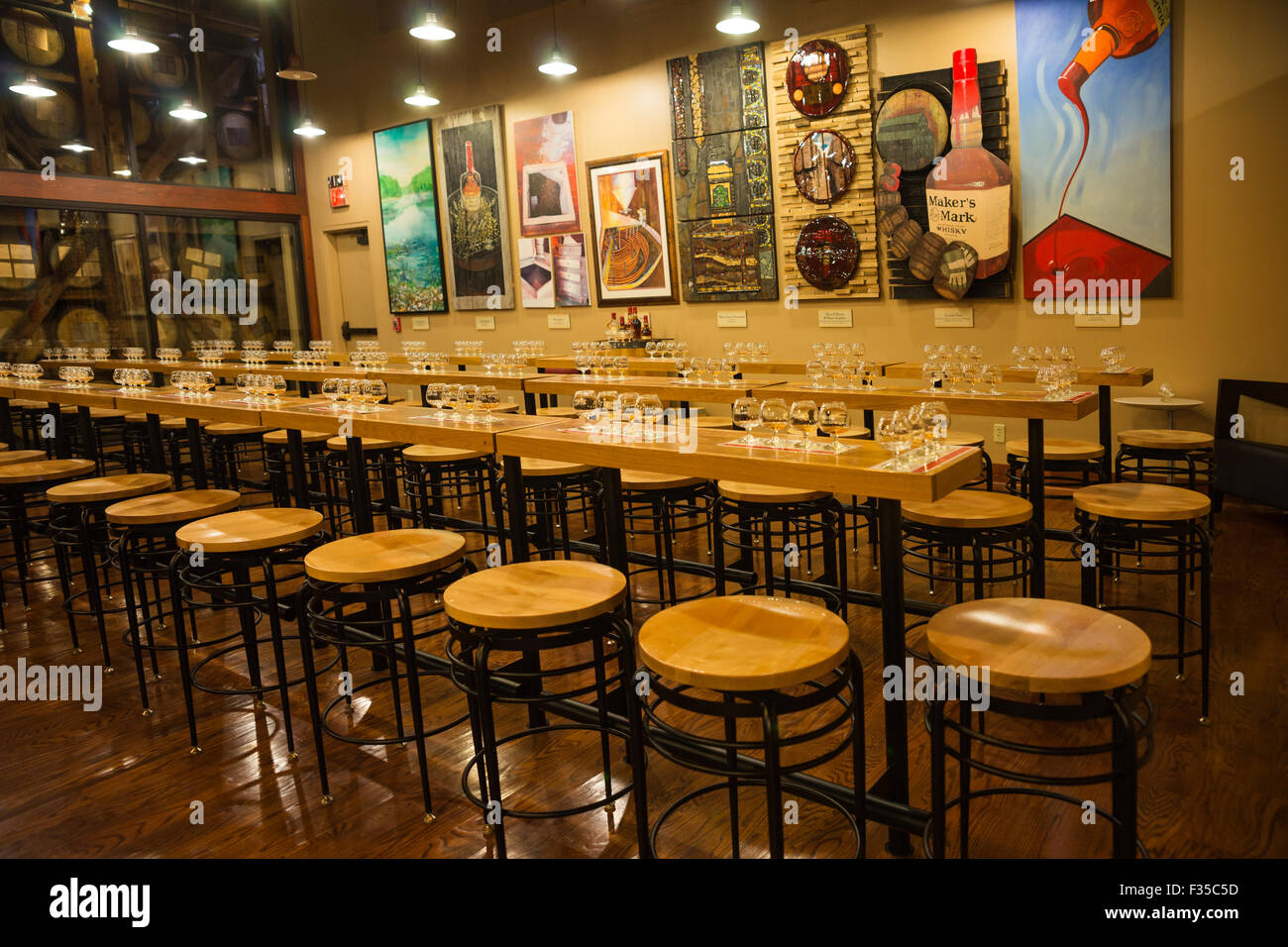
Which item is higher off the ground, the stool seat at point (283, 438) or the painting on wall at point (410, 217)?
the painting on wall at point (410, 217)

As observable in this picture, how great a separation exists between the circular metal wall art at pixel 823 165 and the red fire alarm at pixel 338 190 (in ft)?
19.1

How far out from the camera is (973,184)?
5.66m

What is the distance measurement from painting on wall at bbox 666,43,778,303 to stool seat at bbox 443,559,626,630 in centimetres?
494

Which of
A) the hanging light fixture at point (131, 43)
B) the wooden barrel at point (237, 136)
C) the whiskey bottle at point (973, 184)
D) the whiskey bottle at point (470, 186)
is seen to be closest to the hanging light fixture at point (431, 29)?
the hanging light fixture at point (131, 43)

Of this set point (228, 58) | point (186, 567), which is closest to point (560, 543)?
point (186, 567)

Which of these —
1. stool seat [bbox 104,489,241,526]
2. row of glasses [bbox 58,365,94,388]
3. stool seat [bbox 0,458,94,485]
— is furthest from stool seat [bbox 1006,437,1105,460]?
row of glasses [bbox 58,365,94,388]

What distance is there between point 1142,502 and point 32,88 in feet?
29.9

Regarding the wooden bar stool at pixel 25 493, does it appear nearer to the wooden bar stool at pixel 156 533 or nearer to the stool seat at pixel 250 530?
the wooden bar stool at pixel 156 533

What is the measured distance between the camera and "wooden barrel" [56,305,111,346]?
867 cm

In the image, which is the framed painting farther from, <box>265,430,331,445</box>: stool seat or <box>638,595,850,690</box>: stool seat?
<box>638,595,850,690</box>: stool seat

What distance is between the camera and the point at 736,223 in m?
6.84

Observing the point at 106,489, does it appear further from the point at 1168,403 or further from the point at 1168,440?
the point at 1168,403

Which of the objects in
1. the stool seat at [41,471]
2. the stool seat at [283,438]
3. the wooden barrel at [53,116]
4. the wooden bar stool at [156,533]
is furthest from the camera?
the wooden barrel at [53,116]

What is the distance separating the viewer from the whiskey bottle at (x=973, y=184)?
5.59 meters
